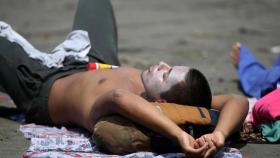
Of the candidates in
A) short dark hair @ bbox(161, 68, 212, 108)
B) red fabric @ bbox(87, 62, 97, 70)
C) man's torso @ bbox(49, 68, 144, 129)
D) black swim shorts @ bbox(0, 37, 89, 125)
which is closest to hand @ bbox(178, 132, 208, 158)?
short dark hair @ bbox(161, 68, 212, 108)

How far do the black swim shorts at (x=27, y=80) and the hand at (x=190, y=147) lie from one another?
1.25 meters

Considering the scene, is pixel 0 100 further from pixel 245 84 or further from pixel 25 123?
pixel 245 84

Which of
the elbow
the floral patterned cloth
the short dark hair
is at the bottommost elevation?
the floral patterned cloth

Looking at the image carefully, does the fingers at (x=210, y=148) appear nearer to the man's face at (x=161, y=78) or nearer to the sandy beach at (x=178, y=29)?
the man's face at (x=161, y=78)

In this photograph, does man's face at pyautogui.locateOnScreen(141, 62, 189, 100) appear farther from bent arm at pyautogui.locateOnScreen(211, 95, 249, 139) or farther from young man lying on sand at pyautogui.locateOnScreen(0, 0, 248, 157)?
bent arm at pyautogui.locateOnScreen(211, 95, 249, 139)

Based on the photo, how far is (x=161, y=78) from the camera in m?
3.40

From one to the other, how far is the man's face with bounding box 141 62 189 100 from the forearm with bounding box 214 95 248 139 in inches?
12.2

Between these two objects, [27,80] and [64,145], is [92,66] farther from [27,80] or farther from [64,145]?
[64,145]

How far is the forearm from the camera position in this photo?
3.28 m

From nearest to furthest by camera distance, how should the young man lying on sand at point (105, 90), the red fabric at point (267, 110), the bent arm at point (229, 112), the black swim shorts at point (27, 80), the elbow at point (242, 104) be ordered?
the young man lying on sand at point (105, 90) < the bent arm at point (229, 112) < the elbow at point (242, 104) < the red fabric at point (267, 110) < the black swim shorts at point (27, 80)

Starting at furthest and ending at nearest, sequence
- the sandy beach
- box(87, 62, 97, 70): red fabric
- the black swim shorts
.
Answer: the sandy beach < box(87, 62, 97, 70): red fabric < the black swim shorts

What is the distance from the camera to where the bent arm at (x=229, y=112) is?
129 inches

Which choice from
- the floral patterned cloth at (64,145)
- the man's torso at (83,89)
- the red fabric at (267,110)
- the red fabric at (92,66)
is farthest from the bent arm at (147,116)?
the red fabric at (92,66)

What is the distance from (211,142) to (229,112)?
0.35 metres
